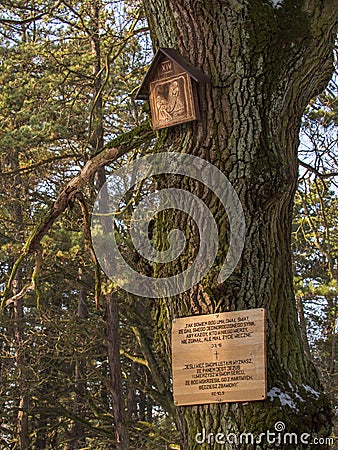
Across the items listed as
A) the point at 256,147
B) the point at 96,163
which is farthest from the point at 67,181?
the point at 256,147

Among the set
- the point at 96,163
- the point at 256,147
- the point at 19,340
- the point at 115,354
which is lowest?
the point at 115,354

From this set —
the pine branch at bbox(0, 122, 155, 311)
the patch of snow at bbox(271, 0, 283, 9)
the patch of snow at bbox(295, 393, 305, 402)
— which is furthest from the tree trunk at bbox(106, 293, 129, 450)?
the patch of snow at bbox(295, 393, 305, 402)

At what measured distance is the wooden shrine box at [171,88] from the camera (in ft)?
12.0

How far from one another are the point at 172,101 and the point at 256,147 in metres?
0.54

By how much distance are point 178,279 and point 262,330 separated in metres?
0.51

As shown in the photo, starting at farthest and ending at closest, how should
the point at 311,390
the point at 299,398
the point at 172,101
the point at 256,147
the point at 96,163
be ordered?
the point at 96,163 < the point at 172,101 < the point at 256,147 < the point at 311,390 < the point at 299,398

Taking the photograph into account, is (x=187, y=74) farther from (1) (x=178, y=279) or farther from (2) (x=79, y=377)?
(2) (x=79, y=377)

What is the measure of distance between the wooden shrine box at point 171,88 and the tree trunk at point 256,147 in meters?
0.06

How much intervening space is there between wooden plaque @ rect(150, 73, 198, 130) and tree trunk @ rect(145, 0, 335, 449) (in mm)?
65

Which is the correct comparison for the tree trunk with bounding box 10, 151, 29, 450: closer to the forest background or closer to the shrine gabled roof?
the forest background

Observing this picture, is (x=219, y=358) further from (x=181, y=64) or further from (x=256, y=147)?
(x=181, y=64)

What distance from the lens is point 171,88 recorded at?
149 inches

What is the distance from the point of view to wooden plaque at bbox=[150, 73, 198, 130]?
3.67 m

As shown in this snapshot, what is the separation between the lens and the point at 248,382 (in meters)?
3.33
